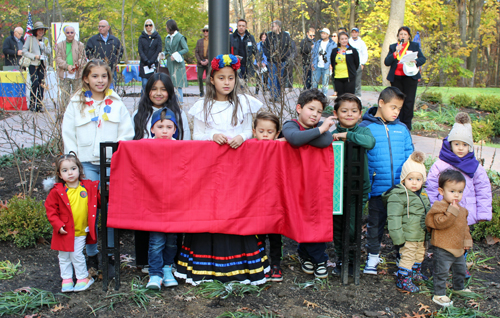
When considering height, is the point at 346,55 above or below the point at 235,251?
above

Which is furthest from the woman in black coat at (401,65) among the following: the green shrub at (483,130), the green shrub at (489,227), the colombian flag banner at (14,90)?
the colombian flag banner at (14,90)

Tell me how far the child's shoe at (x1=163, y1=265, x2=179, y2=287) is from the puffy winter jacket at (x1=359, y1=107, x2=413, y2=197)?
1.93m

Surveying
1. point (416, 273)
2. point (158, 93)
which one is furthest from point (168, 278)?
point (416, 273)

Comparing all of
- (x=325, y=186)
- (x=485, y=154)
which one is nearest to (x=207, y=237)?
(x=325, y=186)

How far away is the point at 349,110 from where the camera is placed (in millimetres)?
4027

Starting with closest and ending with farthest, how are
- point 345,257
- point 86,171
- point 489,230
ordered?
point 345,257 < point 86,171 < point 489,230

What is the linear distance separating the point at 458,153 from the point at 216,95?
222 cm

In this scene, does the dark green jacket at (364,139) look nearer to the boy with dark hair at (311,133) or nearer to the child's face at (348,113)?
the child's face at (348,113)

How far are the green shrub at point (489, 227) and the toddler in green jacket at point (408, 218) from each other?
57.9 inches

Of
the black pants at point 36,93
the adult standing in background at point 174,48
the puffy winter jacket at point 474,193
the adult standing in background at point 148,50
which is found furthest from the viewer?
the adult standing in background at point 174,48

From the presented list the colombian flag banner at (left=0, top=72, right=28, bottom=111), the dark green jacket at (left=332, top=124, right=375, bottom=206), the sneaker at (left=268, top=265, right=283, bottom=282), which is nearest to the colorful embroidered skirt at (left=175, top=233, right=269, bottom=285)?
the sneaker at (left=268, top=265, right=283, bottom=282)

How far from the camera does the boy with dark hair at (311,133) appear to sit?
3.61m

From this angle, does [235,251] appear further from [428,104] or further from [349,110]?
[428,104]

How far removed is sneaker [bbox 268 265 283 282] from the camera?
4051 mm
